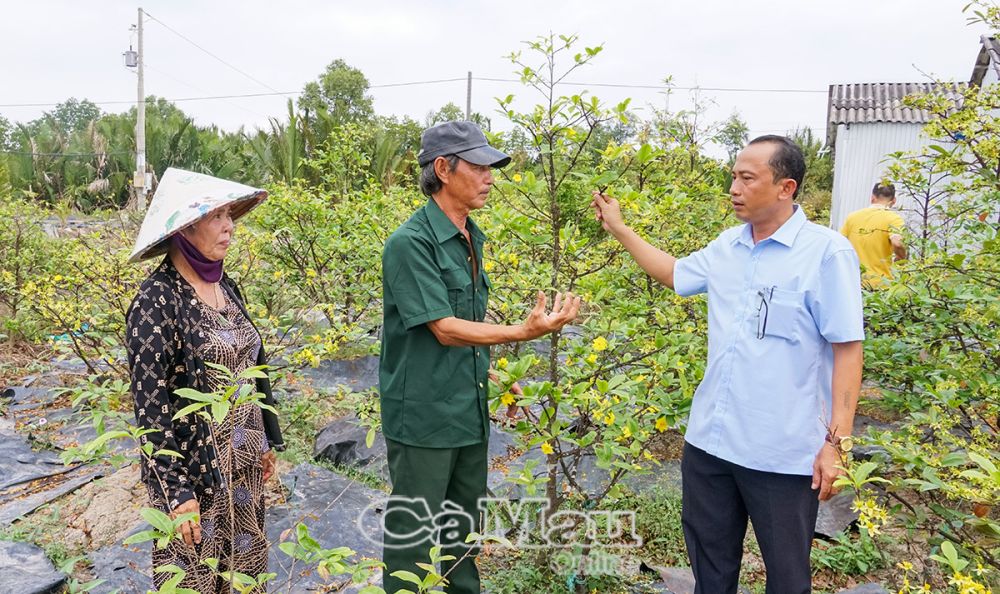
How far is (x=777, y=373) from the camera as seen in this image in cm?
191

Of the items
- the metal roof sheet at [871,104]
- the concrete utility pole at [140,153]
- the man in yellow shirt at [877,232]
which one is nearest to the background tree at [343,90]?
the concrete utility pole at [140,153]

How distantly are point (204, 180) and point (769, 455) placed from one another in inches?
68.9

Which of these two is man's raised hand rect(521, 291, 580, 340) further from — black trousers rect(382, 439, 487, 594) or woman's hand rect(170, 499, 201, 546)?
woman's hand rect(170, 499, 201, 546)

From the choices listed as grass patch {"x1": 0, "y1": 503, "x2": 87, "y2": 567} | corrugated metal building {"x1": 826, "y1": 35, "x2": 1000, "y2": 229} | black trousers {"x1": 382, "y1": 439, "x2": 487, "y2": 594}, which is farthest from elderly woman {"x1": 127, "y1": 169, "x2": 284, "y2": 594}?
corrugated metal building {"x1": 826, "y1": 35, "x2": 1000, "y2": 229}

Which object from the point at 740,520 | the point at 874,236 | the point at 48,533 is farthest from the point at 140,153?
the point at 740,520

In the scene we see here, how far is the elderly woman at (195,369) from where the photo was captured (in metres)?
1.84

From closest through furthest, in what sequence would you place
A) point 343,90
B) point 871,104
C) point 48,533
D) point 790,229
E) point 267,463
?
point 790,229 < point 267,463 < point 48,533 < point 871,104 < point 343,90

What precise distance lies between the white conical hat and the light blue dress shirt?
1.42 metres

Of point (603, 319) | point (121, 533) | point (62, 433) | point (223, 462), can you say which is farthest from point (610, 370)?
point (62, 433)

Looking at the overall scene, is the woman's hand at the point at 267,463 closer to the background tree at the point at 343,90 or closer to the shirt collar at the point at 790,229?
the shirt collar at the point at 790,229

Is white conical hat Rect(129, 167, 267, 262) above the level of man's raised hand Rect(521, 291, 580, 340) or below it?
above

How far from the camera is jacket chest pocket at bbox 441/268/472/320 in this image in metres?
2.08

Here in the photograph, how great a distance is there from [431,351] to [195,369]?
2.09 feet

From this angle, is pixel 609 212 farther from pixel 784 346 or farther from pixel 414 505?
pixel 414 505
